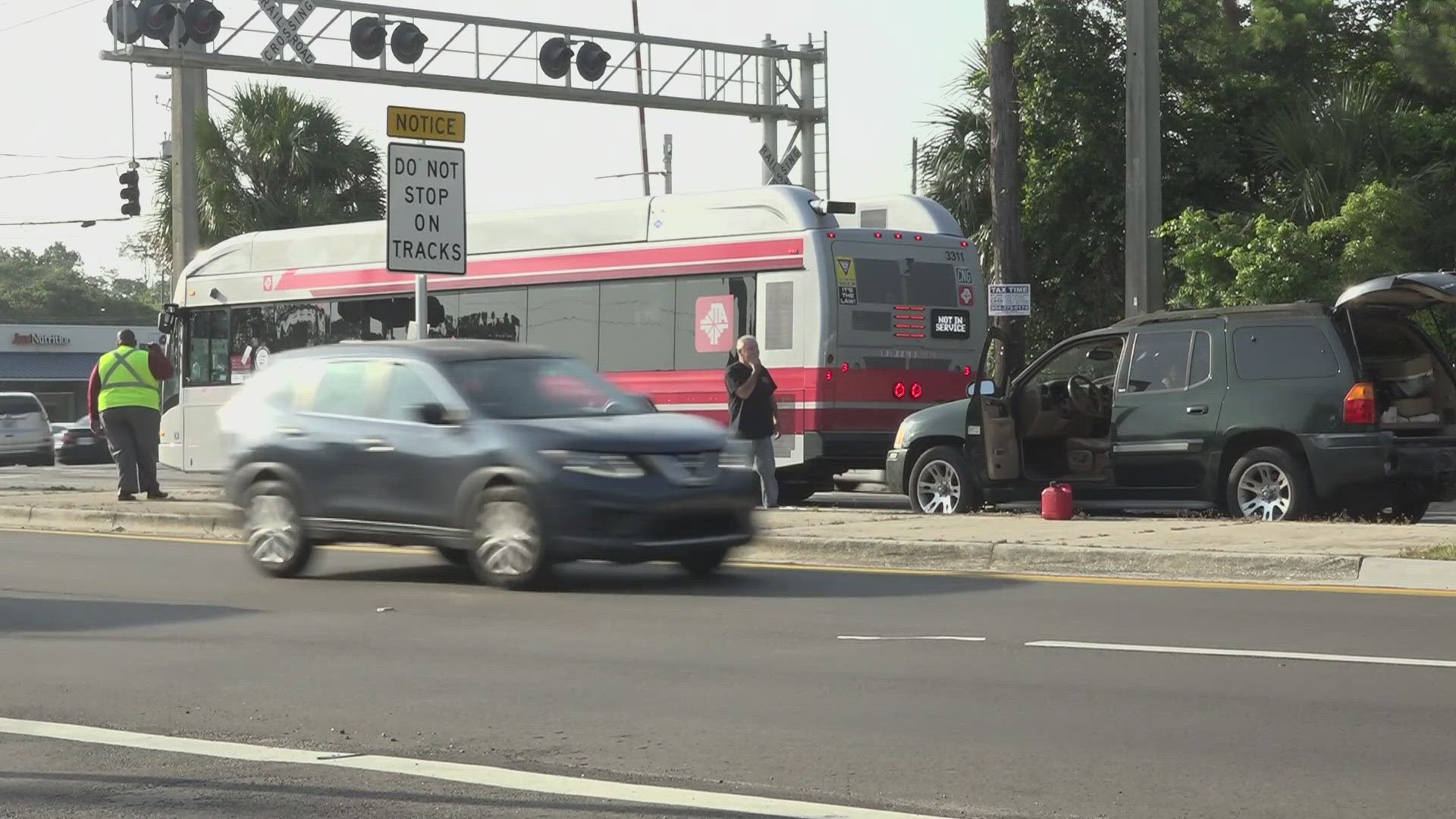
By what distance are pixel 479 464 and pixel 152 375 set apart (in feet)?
29.2

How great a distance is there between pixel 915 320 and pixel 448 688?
12743 mm

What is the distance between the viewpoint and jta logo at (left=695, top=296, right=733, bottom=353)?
20.6 meters

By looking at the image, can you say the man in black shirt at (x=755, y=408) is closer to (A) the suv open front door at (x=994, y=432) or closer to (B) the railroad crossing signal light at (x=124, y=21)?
(A) the suv open front door at (x=994, y=432)

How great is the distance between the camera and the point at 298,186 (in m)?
38.3

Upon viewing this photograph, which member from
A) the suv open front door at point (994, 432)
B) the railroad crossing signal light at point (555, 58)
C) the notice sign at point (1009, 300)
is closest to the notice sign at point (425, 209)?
the suv open front door at point (994, 432)

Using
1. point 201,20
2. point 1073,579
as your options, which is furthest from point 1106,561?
point 201,20

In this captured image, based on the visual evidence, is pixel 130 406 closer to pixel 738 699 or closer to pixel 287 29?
pixel 287 29

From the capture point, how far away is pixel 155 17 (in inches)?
1095

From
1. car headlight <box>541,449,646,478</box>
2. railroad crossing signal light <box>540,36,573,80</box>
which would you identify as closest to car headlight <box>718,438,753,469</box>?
car headlight <box>541,449,646,478</box>

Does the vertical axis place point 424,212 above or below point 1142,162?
below

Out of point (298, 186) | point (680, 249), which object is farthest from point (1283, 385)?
point (298, 186)

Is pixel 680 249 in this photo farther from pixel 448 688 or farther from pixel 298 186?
pixel 298 186

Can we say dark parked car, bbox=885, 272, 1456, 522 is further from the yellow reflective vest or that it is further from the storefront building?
the storefront building

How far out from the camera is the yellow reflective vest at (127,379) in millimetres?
20156
